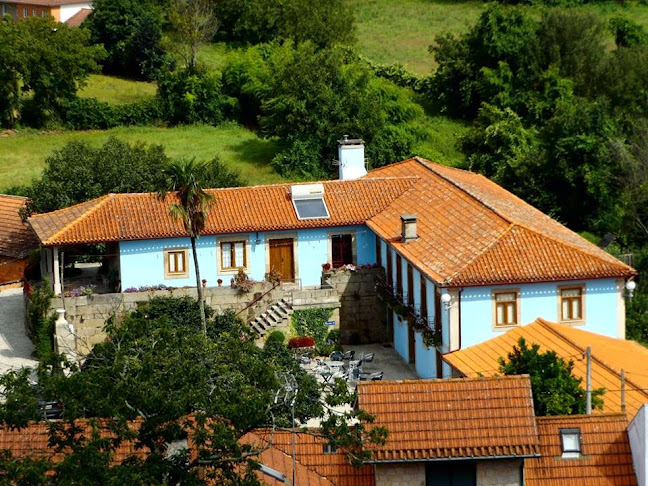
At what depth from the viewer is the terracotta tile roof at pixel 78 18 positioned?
93.1 metres

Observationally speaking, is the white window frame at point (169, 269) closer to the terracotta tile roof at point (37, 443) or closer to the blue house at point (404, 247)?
the blue house at point (404, 247)

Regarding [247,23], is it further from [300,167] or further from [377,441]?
[377,441]

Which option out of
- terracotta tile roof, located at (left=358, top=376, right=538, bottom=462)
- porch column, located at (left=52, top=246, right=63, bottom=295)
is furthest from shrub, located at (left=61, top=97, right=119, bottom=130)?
terracotta tile roof, located at (left=358, top=376, right=538, bottom=462)

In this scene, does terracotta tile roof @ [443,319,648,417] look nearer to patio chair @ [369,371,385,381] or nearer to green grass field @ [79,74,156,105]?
patio chair @ [369,371,385,381]

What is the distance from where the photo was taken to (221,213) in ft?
177

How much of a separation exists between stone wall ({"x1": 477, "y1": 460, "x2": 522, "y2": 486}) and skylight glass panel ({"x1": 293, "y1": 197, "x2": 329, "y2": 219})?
21.3 metres

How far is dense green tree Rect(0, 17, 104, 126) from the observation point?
78375mm

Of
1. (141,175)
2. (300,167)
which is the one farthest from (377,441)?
(300,167)

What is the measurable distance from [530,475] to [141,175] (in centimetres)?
2965

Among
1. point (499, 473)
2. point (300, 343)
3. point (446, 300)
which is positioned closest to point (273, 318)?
point (300, 343)

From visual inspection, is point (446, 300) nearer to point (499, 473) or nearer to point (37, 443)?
point (499, 473)

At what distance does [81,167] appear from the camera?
59.2 meters

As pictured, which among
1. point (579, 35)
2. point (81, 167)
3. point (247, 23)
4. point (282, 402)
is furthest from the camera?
point (247, 23)

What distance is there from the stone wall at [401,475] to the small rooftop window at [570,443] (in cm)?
332
